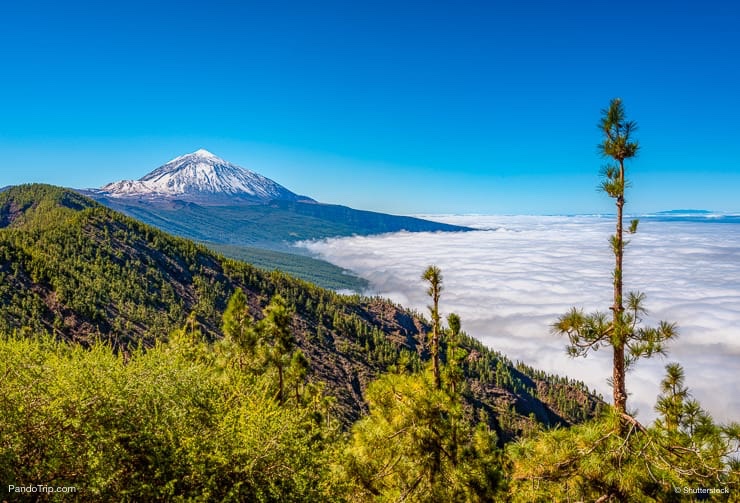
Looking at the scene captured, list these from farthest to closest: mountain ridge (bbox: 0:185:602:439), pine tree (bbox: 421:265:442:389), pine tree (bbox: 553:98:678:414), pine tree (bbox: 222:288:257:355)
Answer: mountain ridge (bbox: 0:185:602:439), pine tree (bbox: 222:288:257:355), pine tree (bbox: 421:265:442:389), pine tree (bbox: 553:98:678:414)

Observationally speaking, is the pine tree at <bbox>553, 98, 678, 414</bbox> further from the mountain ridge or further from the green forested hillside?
the mountain ridge

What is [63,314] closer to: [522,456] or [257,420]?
[257,420]

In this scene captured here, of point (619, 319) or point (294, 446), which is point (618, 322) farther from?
point (294, 446)

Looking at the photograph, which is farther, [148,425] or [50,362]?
[50,362]

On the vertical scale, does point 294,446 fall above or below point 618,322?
below

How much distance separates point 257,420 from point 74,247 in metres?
191

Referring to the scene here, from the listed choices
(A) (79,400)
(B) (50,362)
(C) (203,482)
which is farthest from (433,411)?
(B) (50,362)

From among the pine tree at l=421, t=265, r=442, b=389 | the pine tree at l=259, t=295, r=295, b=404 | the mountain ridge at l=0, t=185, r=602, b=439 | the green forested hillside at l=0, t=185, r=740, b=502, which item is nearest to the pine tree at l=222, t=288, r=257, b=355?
the pine tree at l=259, t=295, r=295, b=404

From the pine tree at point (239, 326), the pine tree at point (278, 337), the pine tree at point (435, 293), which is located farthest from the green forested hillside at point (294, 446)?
the pine tree at point (239, 326)

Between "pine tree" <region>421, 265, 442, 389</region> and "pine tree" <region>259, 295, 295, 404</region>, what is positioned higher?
"pine tree" <region>421, 265, 442, 389</region>

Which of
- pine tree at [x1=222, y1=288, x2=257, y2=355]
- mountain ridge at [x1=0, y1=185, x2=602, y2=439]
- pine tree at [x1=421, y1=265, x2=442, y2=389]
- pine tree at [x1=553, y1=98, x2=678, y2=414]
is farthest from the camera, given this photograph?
mountain ridge at [x1=0, y1=185, x2=602, y2=439]

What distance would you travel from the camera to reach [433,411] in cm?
1173

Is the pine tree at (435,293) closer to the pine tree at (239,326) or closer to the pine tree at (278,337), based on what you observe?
the pine tree at (278,337)

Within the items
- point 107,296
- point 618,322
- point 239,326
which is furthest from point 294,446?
point 107,296
